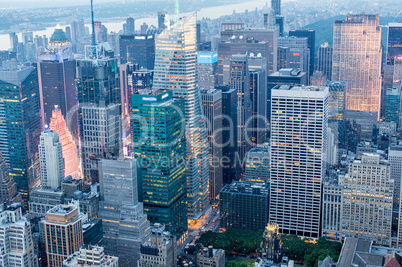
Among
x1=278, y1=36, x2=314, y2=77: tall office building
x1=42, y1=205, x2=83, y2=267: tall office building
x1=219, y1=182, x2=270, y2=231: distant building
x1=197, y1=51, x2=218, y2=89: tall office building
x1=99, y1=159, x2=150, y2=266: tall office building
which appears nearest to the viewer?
x1=42, y1=205, x2=83, y2=267: tall office building

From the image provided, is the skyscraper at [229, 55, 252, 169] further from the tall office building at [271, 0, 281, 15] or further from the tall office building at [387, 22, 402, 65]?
the tall office building at [271, 0, 281, 15]

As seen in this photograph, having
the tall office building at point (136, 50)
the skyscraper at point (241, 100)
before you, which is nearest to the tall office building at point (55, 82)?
the tall office building at point (136, 50)

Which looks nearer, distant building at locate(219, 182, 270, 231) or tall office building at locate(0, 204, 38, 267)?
tall office building at locate(0, 204, 38, 267)

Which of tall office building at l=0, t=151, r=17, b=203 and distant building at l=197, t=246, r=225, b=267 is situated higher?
tall office building at l=0, t=151, r=17, b=203

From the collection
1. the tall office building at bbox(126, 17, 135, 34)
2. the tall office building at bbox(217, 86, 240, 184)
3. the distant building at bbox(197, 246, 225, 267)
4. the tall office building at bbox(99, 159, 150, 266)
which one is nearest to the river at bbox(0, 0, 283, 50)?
the tall office building at bbox(126, 17, 135, 34)

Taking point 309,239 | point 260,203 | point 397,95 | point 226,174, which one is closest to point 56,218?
point 260,203

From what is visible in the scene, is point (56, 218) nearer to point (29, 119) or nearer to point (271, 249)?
point (271, 249)
